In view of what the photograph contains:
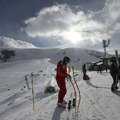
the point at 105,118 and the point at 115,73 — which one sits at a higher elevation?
the point at 115,73

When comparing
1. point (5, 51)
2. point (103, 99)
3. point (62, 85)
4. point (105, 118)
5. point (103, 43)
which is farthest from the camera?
point (5, 51)

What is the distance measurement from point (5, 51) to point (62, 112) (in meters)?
148

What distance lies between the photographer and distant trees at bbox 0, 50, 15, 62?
144875 mm

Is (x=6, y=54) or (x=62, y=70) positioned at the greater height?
(x=62, y=70)

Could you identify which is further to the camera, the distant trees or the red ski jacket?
the distant trees

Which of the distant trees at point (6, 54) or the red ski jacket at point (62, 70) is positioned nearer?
the red ski jacket at point (62, 70)

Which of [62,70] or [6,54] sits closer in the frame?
[62,70]

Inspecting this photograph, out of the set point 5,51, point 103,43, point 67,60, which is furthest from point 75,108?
point 5,51

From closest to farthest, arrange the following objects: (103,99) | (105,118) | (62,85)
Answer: (105,118)
(62,85)
(103,99)

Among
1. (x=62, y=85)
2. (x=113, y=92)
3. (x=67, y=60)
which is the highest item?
(x=67, y=60)

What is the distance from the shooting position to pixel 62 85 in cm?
1004

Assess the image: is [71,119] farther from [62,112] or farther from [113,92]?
[113,92]

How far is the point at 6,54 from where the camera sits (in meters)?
150

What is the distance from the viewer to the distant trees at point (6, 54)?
145 m
